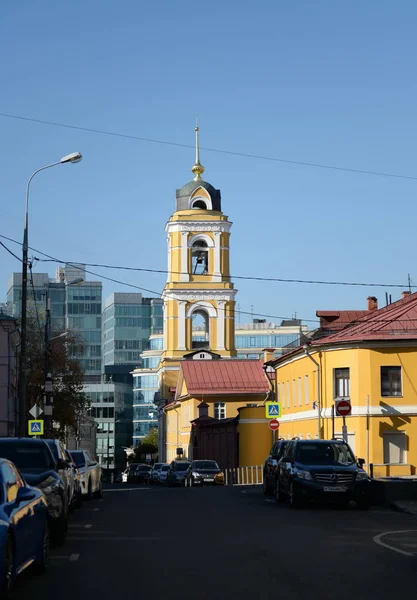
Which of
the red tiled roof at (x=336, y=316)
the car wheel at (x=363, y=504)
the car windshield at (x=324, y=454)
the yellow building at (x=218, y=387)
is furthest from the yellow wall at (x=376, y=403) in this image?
the yellow building at (x=218, y=387)

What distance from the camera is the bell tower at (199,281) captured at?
328ft

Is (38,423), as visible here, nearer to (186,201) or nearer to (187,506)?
(187,506)

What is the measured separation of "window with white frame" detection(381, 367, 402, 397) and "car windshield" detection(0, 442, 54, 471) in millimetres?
33182

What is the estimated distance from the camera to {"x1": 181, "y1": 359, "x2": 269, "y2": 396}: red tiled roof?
301ft

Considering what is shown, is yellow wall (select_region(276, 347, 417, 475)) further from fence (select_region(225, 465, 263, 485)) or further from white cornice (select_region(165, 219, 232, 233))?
white cornice (select_region(165, 219, 232, 233))

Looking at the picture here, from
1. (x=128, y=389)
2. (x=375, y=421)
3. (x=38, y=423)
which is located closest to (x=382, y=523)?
(x=38, y=423)

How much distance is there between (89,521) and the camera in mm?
22016

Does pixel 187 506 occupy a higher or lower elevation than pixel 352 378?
lower

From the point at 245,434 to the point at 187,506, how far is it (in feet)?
145

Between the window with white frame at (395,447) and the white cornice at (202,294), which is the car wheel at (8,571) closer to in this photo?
the window with white frame at (395,447)

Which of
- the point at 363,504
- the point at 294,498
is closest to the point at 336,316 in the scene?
the point at 363,504

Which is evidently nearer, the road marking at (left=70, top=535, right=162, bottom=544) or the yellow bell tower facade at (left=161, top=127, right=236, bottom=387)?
the road marking at (left=70, top=535, right=162, bottom=544)

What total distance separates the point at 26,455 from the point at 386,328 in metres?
34.3

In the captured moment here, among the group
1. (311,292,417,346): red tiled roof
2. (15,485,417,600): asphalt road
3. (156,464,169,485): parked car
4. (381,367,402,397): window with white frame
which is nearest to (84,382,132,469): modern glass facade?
(156,464,169,485): parked car
